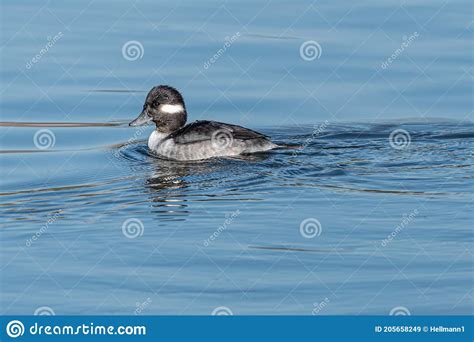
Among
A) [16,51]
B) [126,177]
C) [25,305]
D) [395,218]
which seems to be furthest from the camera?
[16,51]

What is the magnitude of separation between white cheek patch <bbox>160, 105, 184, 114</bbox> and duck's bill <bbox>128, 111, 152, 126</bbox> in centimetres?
25

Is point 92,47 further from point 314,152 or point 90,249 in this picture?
point 90,249

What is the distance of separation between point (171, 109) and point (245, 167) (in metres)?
2.46

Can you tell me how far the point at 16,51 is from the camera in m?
19.8

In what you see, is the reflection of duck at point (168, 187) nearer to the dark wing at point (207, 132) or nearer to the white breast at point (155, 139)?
the dark wing at point (207, 132)

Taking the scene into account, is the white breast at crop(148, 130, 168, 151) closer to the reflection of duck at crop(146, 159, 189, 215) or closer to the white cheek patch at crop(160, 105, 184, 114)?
the white cheek patch at crop(160, 105, 184, 114)

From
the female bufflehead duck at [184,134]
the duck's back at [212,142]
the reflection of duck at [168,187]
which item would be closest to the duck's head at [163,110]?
the female bufflehead duck at [184,134]

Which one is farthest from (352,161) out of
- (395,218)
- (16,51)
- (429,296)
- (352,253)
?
(16,51)

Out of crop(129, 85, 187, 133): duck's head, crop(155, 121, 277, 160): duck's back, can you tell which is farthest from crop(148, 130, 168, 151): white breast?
crop(155, 121, 277, 160): duck's back

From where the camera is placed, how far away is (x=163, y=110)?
55.5 feet

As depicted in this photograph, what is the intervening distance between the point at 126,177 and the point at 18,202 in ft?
5.67

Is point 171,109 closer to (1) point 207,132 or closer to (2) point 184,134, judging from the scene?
(2) point 184,134

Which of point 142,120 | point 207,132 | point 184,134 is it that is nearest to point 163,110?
point 142,120

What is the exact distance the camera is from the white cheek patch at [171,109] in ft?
55.4
